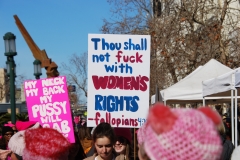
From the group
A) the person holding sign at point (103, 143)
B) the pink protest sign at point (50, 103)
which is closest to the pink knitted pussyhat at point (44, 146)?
the person holding sign at point (103, 143)

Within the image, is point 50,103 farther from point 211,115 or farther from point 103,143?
point 211,115

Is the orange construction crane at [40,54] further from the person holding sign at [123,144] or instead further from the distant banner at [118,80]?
the person holding sign at [123,144]

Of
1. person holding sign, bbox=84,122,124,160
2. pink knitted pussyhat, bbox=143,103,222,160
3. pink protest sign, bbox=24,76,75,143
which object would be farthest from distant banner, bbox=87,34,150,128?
pink knitted pussyhat, bbox=143,103,222,160

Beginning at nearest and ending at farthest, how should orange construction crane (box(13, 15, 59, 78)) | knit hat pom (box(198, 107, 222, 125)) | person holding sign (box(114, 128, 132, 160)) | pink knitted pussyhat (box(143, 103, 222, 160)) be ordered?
pink knitted pussyhat (box(143, 103, 222, 160)), knit hat pom (box(198, 107, 222, 125)), person holding sign (box(114, 128, 132, 160)), orange construction crane (box(13, 15, 59, 78))

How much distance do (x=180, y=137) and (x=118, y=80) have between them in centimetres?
457

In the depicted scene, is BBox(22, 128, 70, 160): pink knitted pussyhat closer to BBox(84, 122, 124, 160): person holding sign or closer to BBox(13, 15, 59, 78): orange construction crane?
BBox(84, 122, 124, 160): person holding sign

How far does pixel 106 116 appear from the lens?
6453mm

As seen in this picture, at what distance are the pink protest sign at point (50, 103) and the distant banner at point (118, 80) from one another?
25.6 inches

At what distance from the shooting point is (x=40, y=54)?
273 inches

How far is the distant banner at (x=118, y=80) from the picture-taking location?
643cm

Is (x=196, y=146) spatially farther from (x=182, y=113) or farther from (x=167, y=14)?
(x=167, y=14)

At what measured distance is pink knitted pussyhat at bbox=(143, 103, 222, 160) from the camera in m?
1.99

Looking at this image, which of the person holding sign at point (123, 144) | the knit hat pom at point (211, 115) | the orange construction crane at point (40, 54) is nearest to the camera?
the knit hat pom at point (211, 115)

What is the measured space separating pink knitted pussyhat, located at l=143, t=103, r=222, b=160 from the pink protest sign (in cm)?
366
